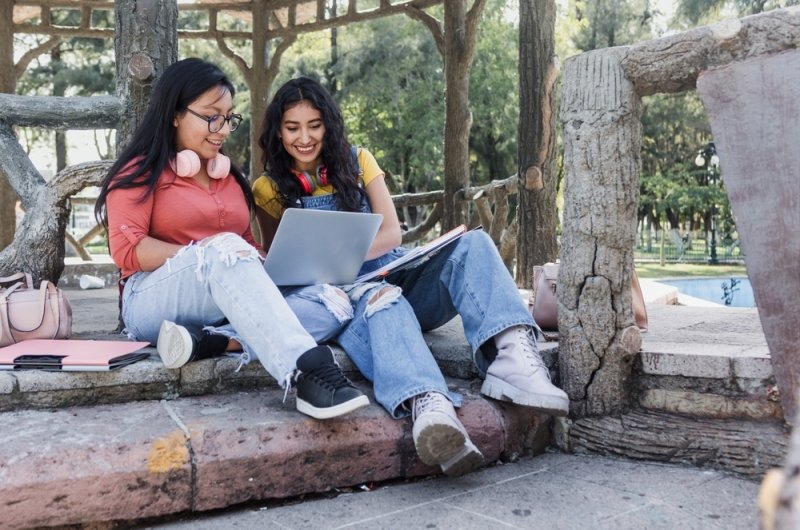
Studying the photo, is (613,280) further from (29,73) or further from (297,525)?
(29,73)

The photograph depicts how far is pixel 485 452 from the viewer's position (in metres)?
2.58

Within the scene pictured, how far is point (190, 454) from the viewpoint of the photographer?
2.19 metres

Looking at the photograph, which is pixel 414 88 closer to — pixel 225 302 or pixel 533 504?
pixel 225 302

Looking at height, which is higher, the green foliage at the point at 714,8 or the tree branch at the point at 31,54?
the green foliage at the point at 714,8

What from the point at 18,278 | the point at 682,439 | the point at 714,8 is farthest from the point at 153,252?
the point at 714,8

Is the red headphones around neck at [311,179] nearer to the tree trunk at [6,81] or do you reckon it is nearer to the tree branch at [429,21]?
the tree branch at [429,21]

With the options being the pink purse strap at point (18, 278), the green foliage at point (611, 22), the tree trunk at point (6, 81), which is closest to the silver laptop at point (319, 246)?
the pink purse strap at point (18, 278)

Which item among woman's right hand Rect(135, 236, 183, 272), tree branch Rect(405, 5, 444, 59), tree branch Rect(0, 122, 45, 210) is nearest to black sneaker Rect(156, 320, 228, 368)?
woman's right hand Rect(135, 236, 183, 272)

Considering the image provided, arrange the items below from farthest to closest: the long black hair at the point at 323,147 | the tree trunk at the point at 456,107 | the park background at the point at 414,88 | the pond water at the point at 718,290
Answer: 1. the park background at the point at 414,88
2. the pond water at the point at 718,290
3. the tree trunk at the point at 456,107
4. the long black hair at the point at 323,147

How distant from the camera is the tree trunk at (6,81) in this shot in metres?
8.03

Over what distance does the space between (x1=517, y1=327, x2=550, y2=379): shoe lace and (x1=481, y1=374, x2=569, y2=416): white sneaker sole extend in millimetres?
100

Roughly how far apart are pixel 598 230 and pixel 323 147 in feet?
3.50

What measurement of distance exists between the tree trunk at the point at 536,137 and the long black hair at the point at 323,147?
3.45 meters

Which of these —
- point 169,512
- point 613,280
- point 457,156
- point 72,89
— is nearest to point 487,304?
point 613,280
